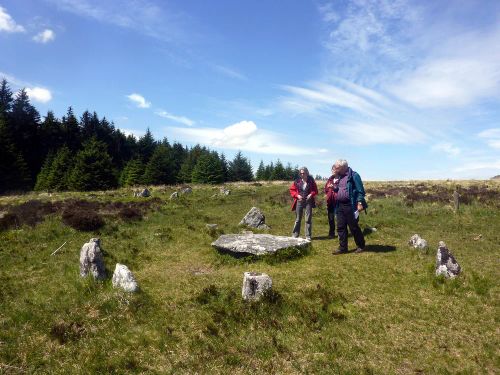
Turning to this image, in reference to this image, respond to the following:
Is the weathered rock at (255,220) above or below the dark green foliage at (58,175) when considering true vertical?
below

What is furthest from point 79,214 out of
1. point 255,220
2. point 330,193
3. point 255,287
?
point 255,287

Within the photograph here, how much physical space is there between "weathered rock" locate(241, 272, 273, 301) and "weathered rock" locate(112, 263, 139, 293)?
288cm

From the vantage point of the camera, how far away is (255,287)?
29.6ft

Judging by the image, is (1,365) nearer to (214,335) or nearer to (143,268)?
(214,335)

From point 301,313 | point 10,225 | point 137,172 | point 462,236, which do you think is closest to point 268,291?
point 301,313

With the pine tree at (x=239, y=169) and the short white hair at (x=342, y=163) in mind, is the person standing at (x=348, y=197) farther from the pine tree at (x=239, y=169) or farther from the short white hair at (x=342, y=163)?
the pine tree at (x=239, y=169)

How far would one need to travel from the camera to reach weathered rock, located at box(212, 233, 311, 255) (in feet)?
41.0

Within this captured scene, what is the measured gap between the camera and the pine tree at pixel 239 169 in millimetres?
94062

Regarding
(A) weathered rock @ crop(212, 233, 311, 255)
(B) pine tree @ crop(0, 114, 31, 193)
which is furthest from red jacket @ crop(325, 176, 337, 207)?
(B) pine tree @ crop(0, 114, 31, 193)

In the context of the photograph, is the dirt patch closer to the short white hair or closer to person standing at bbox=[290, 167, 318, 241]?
person standing at bbox=[290, 167, 318, 241]

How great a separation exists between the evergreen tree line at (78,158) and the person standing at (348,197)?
47937 mm

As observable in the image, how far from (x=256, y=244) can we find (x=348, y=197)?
143 inches

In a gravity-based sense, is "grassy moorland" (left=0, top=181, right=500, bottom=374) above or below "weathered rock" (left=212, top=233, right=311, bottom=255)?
below

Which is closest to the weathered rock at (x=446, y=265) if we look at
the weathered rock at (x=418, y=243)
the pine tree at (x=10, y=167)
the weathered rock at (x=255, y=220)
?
the weathered rock at (x=418, y=243)
